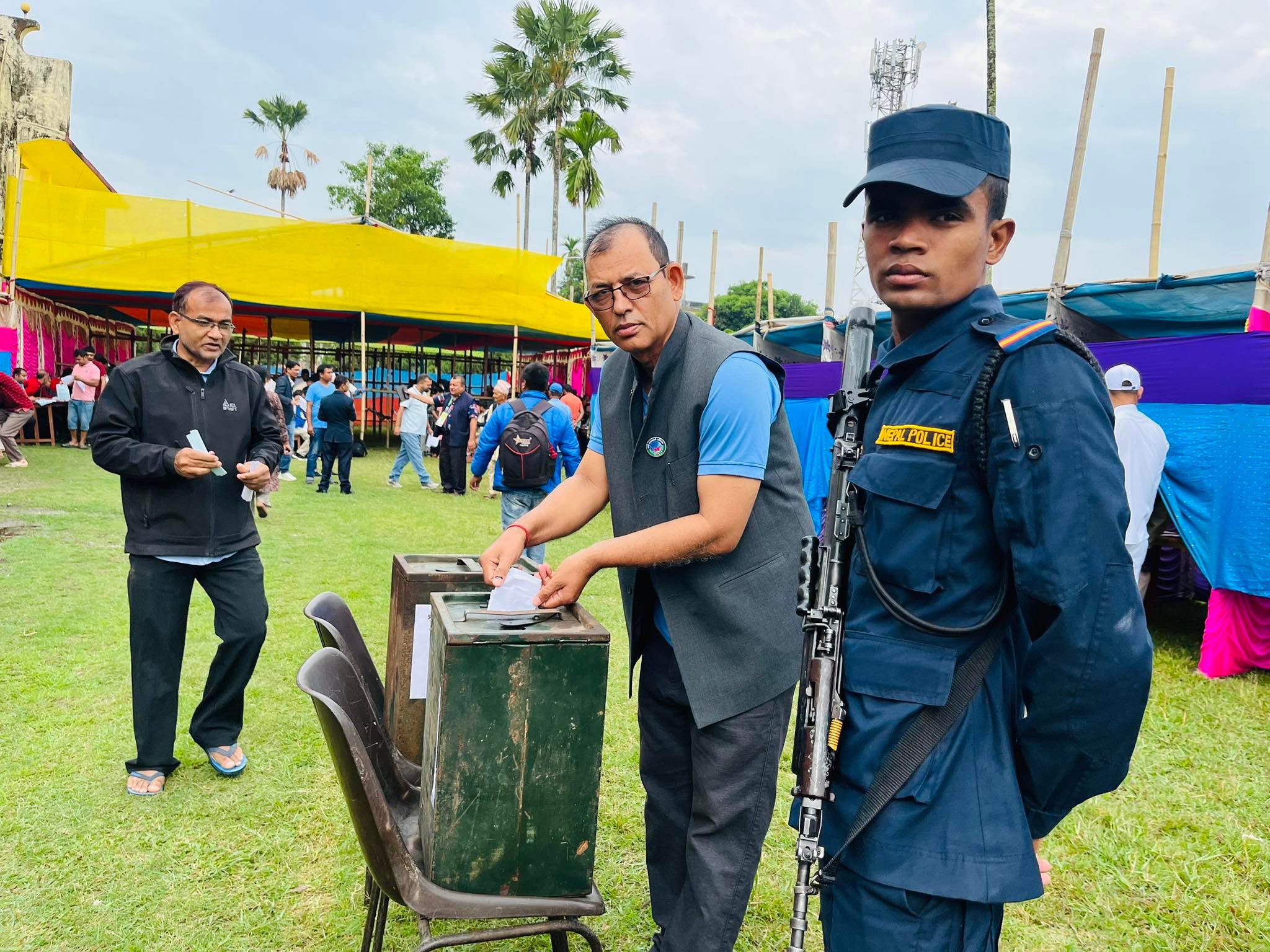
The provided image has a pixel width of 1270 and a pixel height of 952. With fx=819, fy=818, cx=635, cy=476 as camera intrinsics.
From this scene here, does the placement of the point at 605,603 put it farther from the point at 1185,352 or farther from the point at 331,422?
the point at 331,422

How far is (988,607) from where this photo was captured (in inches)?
51.1

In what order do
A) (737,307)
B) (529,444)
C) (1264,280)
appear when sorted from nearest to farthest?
(1264,280) → (529,444) → (737,307)

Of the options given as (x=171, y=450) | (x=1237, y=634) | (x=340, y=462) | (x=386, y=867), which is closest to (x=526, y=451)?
(x=171, y=450)

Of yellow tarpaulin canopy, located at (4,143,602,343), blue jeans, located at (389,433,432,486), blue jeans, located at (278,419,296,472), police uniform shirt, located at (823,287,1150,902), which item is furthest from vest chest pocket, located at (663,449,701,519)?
yellow tarpaulin canopy, located at (4,143,602,343)

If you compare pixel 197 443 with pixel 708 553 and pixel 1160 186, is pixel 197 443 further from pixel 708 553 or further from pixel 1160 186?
pixel 1160 186

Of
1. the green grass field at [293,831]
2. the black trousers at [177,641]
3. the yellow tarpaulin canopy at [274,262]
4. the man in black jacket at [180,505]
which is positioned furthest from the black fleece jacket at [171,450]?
the yellow tarpaulin canopy at [274,262]

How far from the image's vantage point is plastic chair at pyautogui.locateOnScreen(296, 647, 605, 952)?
1974mm

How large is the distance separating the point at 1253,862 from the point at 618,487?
3.22 meters

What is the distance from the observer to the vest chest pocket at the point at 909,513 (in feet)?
4.26

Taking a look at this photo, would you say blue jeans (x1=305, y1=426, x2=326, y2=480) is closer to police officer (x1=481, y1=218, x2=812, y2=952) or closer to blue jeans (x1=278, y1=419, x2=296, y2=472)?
blue jeans (x1=278, y1=419, x2=296, y2=472)

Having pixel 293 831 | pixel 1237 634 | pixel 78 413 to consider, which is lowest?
pixel 293 831

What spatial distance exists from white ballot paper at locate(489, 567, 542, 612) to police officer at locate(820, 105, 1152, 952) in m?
1.11

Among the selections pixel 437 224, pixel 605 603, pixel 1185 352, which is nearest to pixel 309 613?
pixel 605 603

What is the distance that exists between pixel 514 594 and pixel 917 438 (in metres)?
1.33
